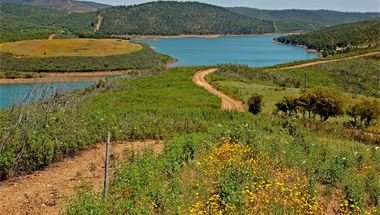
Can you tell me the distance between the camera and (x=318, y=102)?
27.9 meters

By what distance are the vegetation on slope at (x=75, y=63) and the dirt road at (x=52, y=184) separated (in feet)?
217

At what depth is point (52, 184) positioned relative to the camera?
10.8m

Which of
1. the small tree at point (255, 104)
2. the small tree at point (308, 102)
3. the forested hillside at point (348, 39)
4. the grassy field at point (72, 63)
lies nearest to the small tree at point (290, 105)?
the small tree at point (308, 102)

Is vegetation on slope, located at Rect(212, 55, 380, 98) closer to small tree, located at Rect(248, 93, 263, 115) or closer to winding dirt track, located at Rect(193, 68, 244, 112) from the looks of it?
winding dirt track, located at Rect(193, 68, 244, 112)

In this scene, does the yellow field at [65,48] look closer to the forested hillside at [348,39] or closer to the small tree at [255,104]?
the forested hillside at [348,39]

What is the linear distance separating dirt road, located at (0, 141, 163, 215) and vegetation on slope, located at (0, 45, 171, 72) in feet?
217

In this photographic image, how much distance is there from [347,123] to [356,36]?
99660 millimetres

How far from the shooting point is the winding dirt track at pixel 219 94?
29750mm

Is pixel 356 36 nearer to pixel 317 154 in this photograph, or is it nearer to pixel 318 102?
pixel 318 102

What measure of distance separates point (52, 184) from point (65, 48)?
3557 inches

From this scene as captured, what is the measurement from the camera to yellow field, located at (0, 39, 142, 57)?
300ft

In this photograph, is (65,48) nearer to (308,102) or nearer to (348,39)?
(348,39)

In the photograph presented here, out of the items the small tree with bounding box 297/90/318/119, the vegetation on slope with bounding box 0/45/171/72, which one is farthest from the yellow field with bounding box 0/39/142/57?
the small tree with bounding box 297/90/318/119

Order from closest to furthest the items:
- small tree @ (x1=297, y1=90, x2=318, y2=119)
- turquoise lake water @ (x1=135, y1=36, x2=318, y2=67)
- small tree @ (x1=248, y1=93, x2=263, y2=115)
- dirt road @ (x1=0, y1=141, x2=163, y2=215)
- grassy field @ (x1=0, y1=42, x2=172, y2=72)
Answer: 1. dirt road @ (x1=0, y1=141, x2=163, y2=215)
2. small tree @ (x1=297, y1=90, x2=318, y2=119)
3. small tree @ (x1=248, y1=93, x2=263, y2=115)
4. grassy field @ (x1=0, y1=42, x2=172, y2=72)
5. turquoise lake water @ (x1=135, y1=36, x2=318, y2=67)
